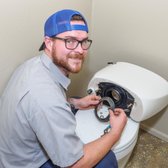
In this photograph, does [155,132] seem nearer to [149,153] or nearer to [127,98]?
[149,153]

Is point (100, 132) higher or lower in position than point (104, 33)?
lower

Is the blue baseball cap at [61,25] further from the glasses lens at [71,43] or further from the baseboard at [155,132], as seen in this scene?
the baseboard at [155,132]

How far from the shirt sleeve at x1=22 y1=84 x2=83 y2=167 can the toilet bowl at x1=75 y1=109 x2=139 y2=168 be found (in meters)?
0.30

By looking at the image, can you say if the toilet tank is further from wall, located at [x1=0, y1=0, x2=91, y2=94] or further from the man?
wall, located at [x1=0, y1=0, x2=91, y2=94]

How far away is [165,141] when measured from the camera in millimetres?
1791

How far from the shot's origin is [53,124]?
0.88 m

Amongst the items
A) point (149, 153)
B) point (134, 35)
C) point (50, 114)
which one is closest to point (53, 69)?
point (50, 114)

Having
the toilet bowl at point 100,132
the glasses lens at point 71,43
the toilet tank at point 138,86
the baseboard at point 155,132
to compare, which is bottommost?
the baseboard at point 155,132

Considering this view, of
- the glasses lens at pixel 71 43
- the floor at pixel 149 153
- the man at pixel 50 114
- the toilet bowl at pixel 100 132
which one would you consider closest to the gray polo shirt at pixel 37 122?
the man at pixel 50 114

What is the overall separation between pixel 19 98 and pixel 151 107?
72cm

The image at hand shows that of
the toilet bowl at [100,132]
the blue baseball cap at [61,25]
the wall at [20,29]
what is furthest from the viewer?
the toilet bowl at [100,132]

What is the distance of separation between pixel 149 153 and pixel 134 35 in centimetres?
80

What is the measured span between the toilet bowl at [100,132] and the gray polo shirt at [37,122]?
0.25m

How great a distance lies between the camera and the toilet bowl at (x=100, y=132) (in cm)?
121
